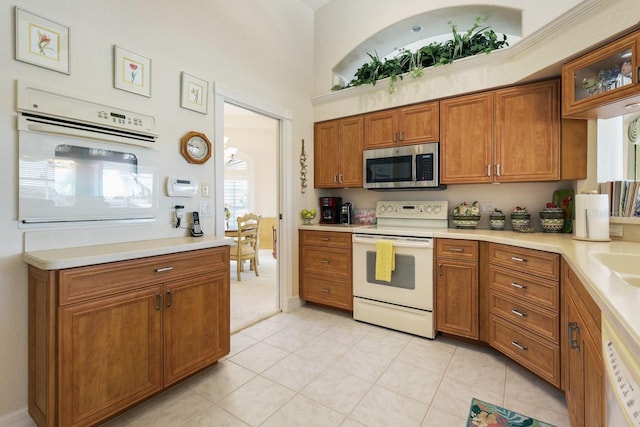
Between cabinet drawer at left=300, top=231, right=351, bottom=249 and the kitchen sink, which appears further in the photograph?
cabinet drawer at left=300, top=231, right=351, bottom=249

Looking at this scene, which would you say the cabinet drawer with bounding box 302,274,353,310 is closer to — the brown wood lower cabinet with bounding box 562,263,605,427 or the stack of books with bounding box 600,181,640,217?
the brown wood lower cabinet with bounding box 562,263,605,427

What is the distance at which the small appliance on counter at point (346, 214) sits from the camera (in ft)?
11.7

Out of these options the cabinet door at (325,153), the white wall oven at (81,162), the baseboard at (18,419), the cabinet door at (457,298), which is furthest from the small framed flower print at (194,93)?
the cabinet door at (457,298)

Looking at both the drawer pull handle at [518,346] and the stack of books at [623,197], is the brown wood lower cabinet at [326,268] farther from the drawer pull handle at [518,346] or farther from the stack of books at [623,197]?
the stack of books at [623,197]

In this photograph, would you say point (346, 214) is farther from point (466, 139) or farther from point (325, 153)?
point (466, 139)

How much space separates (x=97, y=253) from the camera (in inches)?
60.8

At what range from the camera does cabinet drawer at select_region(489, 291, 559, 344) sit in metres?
1.86

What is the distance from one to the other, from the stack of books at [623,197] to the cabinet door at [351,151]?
2.07 m

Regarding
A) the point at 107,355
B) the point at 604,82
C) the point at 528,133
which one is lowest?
the point at 107,355

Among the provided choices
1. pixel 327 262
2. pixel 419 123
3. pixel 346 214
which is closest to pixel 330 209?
pixel 346 214

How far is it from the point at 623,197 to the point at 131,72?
140 inches

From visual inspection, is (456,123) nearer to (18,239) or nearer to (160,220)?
(160,220)

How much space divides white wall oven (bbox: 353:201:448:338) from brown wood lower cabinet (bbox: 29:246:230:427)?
5.04ft

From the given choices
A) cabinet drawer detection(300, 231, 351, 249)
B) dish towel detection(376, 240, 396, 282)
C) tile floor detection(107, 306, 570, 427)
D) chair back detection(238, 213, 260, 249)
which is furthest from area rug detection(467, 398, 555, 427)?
chair back detection(238, 213, 260, 249)
